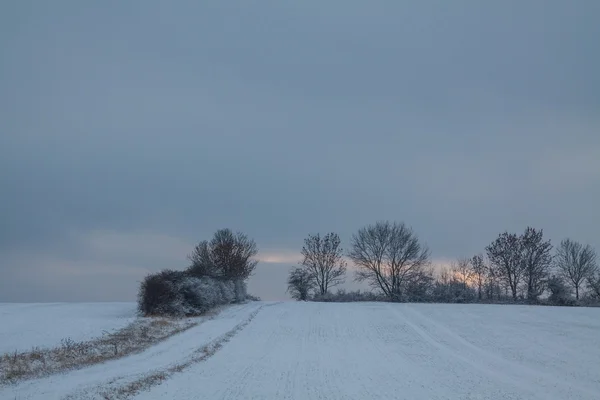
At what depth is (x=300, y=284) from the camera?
102750 millimetres

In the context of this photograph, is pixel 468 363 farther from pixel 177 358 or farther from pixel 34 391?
→ pixel 34 391

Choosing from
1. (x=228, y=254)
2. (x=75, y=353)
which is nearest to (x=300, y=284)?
(x=228, y=254)

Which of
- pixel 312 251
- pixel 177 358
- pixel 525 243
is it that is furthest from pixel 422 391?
pixel 312 251

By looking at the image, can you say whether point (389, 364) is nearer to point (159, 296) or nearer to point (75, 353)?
point (75, 353)

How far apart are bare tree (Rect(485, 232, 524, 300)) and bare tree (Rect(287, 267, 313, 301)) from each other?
3099 centimetres

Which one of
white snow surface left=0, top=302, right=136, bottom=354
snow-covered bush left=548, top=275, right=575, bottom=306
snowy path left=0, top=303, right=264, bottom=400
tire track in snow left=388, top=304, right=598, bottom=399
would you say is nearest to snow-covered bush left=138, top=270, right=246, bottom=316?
white snow surface left=0, top=302, right=136, bottom=354

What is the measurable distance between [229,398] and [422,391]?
5817 mm

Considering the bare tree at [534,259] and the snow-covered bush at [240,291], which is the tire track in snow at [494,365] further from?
the bare tree at [534,259]

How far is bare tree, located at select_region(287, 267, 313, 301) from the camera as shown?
10106 centimetres

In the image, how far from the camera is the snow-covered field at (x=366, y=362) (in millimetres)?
17109

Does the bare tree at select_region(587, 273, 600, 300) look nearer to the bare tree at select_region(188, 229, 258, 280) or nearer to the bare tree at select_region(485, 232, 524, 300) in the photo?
the bare tree at select_region(485, 232, 524, 300)

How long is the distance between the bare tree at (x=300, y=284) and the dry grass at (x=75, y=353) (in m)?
67.9

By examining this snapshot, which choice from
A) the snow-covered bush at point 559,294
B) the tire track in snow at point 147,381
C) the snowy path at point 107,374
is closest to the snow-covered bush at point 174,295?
the snowy path at point 107,374

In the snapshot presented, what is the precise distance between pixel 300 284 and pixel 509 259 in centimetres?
3408
